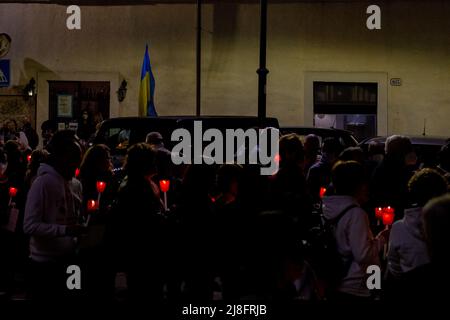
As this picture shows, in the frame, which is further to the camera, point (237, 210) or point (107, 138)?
point (107, 138)

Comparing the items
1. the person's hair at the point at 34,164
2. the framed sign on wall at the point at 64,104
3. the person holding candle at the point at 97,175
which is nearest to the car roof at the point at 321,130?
the person holding candle at the point at 97,175

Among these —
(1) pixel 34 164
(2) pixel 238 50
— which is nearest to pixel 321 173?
(1) pixel 34 164

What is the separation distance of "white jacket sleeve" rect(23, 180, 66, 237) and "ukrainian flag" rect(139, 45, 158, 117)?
1321cm

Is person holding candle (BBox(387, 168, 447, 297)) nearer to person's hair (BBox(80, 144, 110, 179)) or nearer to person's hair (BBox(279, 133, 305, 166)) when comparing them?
person's hair (BBox(279, 133, 305, 166))

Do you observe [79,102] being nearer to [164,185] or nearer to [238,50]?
[238,50]

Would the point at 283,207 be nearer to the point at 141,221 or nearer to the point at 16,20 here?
the point at 141,221

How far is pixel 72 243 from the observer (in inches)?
226

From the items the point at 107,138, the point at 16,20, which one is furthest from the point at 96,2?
the point at 107,138

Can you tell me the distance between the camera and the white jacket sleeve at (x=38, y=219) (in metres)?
5.57

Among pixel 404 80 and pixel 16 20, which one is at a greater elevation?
pixel 16 20

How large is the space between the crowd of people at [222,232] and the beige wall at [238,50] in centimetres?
1445
